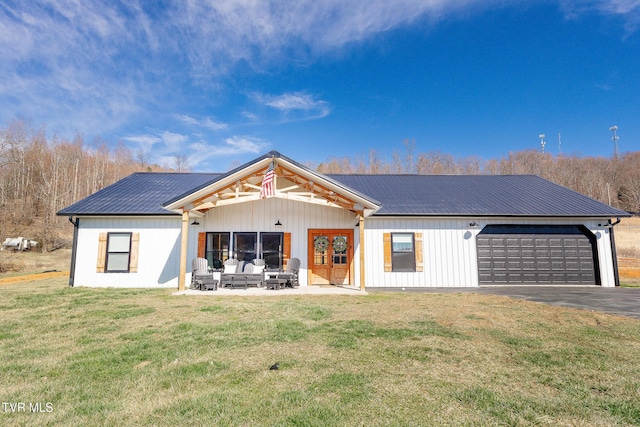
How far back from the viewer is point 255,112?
21.2 m

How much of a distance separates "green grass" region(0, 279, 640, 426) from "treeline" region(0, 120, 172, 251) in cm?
2529

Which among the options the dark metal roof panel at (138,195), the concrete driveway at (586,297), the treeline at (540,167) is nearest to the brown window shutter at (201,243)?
the dark metal roof panel at (138,195)

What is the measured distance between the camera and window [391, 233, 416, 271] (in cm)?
1151

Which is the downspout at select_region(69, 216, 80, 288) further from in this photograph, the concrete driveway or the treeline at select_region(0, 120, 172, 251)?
the treeline at select_region(0, 120, 172, 251)

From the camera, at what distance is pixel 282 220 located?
11562 millimetres

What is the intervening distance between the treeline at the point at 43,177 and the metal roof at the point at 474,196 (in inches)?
888

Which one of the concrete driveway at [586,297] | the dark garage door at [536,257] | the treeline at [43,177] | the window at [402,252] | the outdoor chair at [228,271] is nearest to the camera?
the concrete driveway at [586,297]

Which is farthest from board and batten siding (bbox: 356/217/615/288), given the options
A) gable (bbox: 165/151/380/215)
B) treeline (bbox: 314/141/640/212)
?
treeline (bbox: 314/141/640/212)

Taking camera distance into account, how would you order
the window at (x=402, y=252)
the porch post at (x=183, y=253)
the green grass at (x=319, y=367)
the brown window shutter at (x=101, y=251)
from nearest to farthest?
the green grass at (x=319, y=367) → the porch post at (x=183, y=253) → the brown window shutter at (x=101, y=251) → the window at (x=402, y=252)

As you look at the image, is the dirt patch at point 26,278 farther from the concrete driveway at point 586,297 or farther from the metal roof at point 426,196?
the concrete driveway at point 586,297

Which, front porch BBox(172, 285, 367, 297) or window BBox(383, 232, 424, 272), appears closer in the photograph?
front porch BBox(172, 285, 367, 297)

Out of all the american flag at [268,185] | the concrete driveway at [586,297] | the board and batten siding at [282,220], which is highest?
the american flag at [268,185]

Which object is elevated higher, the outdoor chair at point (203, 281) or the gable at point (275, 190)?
the gable at point (275, 190)

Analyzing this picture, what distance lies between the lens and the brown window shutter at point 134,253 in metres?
11.2
